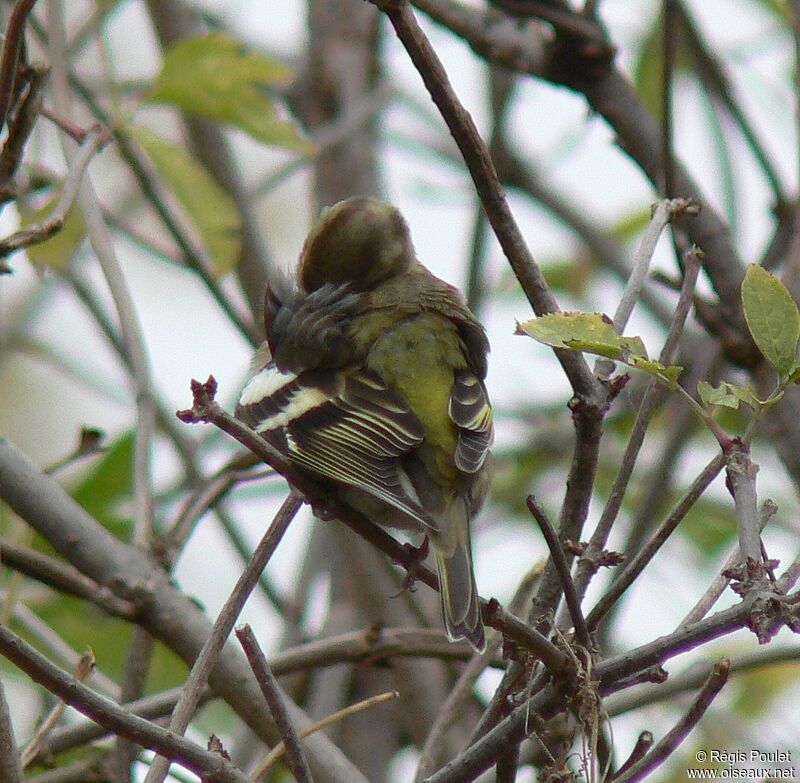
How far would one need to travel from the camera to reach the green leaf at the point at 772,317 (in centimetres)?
209

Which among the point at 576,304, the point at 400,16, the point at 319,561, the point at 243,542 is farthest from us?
the point at 576,304

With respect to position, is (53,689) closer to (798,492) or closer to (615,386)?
(615,386)

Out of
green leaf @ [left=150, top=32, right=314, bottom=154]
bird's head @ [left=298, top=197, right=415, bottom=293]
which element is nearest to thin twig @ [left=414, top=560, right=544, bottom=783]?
bird's head @ [left=298, top=197, right=415, bottom=293]

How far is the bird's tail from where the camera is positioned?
8.57 ft

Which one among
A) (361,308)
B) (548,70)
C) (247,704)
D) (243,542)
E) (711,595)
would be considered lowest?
(247,704)

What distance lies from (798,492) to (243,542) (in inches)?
80.9

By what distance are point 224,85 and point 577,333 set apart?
2091mm

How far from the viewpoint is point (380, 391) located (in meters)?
3.49

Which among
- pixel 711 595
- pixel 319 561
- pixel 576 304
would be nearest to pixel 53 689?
pixel 711 595

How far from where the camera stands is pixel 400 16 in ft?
7.14

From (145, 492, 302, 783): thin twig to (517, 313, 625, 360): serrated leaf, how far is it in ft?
2.34

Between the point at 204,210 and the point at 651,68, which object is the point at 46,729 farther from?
the point at 651,68

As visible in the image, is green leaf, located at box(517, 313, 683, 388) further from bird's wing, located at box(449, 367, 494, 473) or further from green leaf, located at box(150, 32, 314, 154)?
green leaf, located at box(150, 32, 314, 154)

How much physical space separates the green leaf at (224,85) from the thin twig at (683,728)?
2.41m
